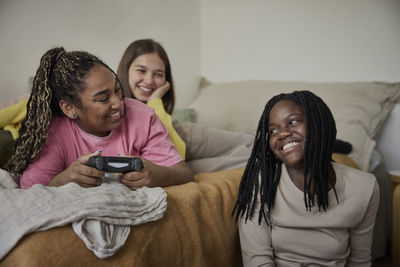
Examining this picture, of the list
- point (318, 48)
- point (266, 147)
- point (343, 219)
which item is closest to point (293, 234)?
point (343, 219)

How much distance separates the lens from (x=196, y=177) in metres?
1.30

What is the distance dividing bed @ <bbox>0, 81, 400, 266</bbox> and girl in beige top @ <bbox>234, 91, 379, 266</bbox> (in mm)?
105

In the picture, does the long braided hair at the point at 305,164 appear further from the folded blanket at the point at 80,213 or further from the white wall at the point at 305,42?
the white wall at the point at 305,42

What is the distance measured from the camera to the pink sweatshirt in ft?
3.36

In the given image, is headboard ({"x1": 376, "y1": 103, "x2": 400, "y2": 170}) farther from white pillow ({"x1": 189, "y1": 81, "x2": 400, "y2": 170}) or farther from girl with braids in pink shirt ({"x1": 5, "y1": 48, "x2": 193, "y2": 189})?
girl with braids in pink shirt ({"x1": 5, "y1": 48, "x2": 193, "y2": 189})

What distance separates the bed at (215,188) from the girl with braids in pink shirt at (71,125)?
0.45 ft

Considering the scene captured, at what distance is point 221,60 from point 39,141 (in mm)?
1897

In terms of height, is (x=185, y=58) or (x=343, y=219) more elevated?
(x=185, y=58)

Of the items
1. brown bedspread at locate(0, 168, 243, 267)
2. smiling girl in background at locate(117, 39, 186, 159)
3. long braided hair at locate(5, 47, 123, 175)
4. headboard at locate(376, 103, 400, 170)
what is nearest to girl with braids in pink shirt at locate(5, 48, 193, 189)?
long braided hair at locate(5, 47, 123, 175)

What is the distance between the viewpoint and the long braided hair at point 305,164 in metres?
0.97

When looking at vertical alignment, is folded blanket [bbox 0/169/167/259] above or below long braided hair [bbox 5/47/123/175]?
below

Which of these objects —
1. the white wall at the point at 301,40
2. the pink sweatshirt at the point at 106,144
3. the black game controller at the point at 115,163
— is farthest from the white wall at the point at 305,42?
the black game controller at the point at 115,163

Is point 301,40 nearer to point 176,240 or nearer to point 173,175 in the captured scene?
point 173,175

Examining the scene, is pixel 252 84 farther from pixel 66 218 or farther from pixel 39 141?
pixel 66 218
